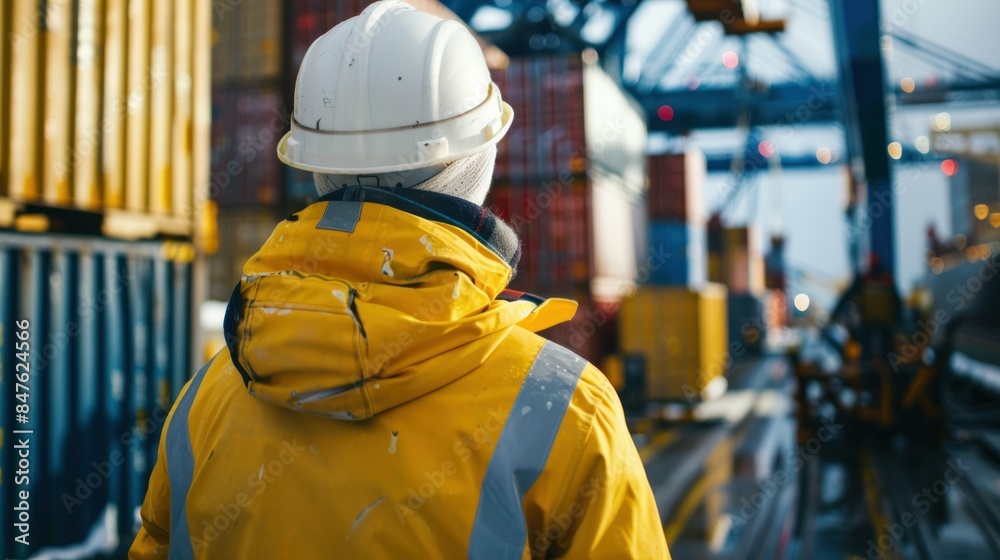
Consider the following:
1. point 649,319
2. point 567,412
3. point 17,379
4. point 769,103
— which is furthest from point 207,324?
point 769,103

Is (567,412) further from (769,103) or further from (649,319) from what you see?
(769,103)

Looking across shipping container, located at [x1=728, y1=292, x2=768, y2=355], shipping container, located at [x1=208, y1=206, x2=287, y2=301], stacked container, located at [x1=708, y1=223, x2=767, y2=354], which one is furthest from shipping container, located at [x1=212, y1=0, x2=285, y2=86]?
stacked container, located at [x1=708, y1=223, x2=767, y2=354]

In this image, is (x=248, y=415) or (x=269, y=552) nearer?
(x=269, y=552)

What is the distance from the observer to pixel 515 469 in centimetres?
110

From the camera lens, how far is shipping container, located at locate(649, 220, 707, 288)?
17.5 m

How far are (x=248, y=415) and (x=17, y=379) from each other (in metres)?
3.17

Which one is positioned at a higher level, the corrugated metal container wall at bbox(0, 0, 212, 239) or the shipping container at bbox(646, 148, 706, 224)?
the shipping container at bbox(646, 148, 706, 224)

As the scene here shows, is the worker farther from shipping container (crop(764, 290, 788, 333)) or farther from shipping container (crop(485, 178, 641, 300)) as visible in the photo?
shipping container (crop(764, 290, 788, 333))

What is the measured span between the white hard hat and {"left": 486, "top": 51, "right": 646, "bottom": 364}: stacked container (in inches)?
363

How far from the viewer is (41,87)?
410cm

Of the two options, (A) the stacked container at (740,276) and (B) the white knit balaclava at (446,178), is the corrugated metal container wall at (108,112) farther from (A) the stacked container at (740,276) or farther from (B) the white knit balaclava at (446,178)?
(A) the stacked container at (740,276)

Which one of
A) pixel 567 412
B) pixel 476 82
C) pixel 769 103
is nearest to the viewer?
pixel 567 412

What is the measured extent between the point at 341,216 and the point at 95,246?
3.69 m

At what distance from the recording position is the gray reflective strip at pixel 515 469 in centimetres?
108
